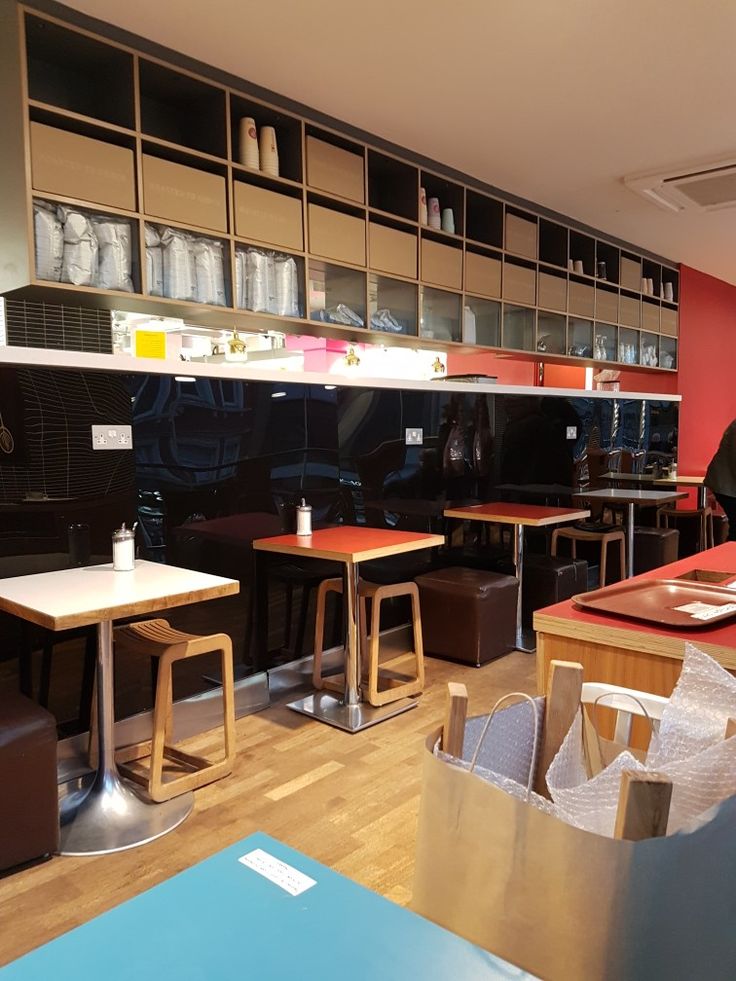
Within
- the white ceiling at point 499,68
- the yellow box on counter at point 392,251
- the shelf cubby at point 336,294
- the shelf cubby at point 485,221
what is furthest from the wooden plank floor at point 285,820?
the shelf cubby at point 485,221

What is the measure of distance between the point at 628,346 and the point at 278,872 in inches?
267

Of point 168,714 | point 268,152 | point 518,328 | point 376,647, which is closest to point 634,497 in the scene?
point 518,328

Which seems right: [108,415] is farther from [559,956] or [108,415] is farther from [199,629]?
[559,956]

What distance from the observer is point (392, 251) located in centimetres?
441

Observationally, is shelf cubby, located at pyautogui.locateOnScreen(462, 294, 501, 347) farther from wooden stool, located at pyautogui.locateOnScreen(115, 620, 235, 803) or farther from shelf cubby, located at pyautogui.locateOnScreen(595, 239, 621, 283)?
wooden stool, located at pyautogui.locateOnScreen(115, 620, 235, 803)

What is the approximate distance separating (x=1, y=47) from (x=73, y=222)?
2.30 feet

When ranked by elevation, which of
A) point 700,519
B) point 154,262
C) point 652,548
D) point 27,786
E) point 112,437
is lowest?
point 27,786

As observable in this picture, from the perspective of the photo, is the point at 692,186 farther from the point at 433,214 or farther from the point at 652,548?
Answer: the point at 652,548

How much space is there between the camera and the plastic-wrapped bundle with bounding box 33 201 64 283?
9.70 ft

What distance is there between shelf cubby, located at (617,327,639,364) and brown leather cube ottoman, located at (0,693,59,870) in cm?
581

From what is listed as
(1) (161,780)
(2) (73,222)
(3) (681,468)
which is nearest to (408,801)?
(1) (161,780)

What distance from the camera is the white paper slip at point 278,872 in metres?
0.67

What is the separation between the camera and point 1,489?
2453 millimetres

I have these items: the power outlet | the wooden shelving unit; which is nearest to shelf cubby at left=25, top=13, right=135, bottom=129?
the wooden shelving unit
